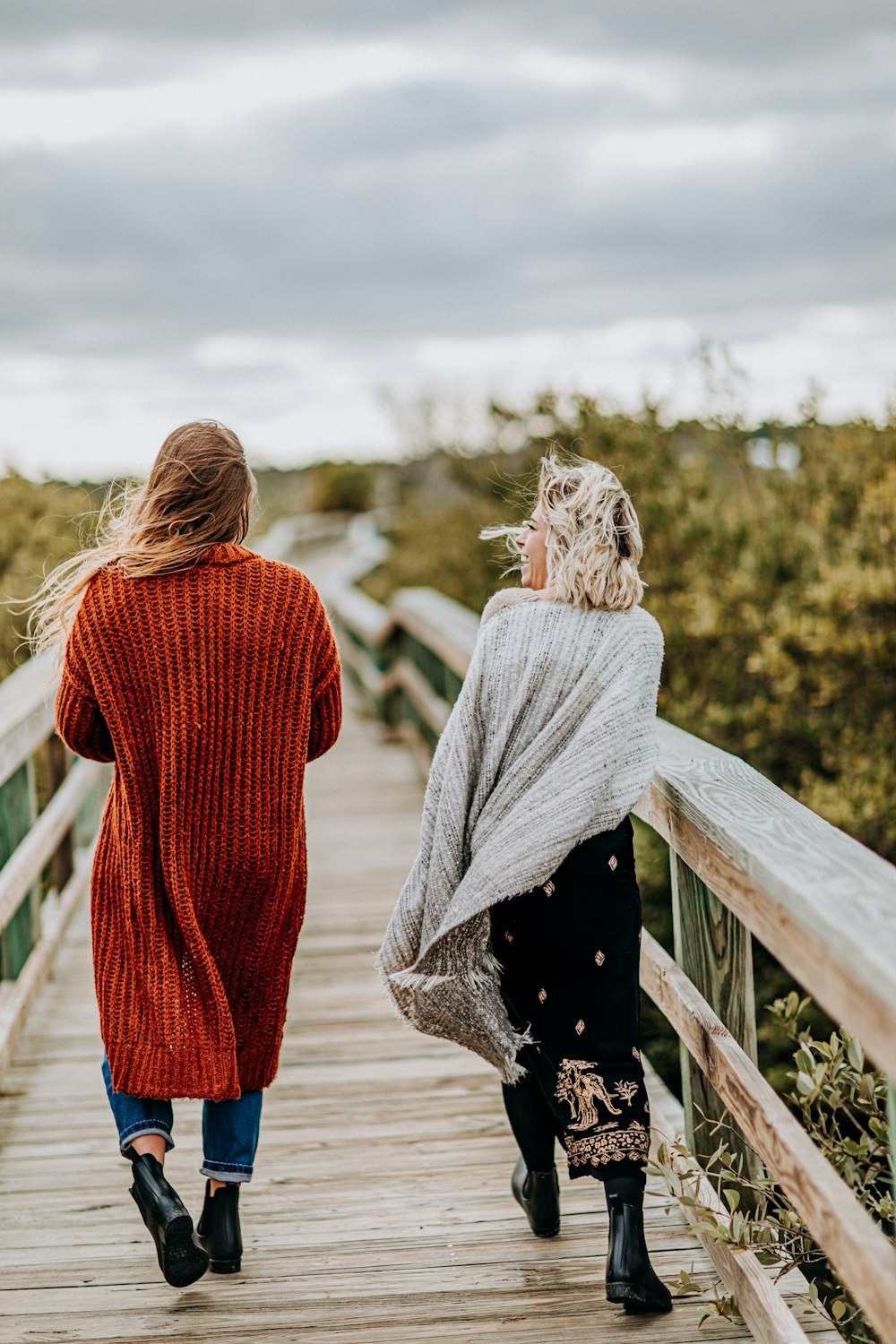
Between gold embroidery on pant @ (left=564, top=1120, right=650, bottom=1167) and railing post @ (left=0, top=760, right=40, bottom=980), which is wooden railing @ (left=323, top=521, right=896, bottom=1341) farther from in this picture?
railing post @ (left=0, top=760, right=40, bottom=980)

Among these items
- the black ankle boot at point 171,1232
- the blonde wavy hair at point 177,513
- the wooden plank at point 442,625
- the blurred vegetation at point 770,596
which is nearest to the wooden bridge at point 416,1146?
the black ankle boot at point 171,1232

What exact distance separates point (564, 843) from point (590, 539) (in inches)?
21.1

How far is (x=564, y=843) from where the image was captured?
2.41 m

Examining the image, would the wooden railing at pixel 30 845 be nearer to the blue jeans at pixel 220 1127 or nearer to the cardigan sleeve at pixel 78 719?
the cardigan sleeve at pixel 78 719

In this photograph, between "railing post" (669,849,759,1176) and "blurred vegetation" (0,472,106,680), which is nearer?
"railing post" (669,849,759,1176)

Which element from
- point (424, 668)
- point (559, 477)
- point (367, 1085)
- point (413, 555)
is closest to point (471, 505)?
point (413, 555)

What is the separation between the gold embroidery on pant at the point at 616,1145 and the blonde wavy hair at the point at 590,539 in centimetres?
93

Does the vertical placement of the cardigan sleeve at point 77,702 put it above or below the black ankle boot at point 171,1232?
above

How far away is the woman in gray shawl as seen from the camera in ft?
8.03

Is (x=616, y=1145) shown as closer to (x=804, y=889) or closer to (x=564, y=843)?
(x=564, y=843)

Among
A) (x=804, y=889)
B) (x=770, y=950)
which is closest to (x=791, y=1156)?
(x=770, y=950)

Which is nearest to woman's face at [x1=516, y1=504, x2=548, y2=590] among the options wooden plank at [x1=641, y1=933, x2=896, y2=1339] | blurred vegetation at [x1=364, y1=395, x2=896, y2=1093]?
blurred vegetation at [x1=364, y1=395, x2=896, y2=1093]

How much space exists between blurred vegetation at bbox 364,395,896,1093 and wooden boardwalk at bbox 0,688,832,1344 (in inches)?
60.3

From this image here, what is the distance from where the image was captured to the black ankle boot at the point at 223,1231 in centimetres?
271
